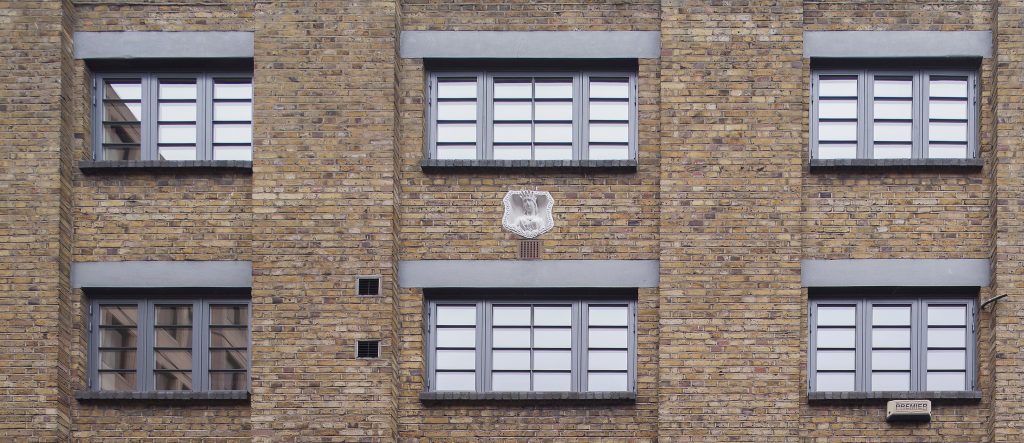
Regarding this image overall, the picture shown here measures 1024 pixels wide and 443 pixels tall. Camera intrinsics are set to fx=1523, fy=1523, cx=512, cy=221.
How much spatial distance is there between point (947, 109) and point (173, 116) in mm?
9917

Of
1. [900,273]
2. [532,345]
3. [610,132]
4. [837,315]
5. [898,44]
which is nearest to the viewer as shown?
[900,273]

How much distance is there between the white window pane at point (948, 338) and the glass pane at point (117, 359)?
392 inches

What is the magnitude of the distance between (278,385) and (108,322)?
2551 millimetres

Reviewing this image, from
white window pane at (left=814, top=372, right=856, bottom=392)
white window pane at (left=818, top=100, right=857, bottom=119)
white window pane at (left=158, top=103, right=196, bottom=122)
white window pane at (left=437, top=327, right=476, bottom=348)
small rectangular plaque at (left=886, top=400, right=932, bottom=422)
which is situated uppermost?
white window pane at (left=818, top=100, right=857, bottom=119)

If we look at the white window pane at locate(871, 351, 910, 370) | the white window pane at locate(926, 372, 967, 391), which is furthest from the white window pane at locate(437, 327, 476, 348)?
the white window pane at locate(926, 372, 967, 391)

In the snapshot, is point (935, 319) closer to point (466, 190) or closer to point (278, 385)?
point (466, 190)

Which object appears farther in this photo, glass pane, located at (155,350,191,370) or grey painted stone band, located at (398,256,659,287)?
glass pane, located at (155,350,191,370)

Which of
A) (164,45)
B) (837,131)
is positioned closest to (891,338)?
(837,131)

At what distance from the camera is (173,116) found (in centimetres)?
1964

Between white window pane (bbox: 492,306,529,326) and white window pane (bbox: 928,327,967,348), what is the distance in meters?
5.01

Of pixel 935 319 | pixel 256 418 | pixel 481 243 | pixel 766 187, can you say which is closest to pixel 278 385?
→ pixel 256 418

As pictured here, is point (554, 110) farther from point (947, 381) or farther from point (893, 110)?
point (947, 381)

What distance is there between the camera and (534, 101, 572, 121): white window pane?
64.2 ft

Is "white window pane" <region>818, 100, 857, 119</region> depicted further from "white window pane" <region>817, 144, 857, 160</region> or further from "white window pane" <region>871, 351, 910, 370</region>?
"white window pane" <region>871, 351, 910, 370</region>
